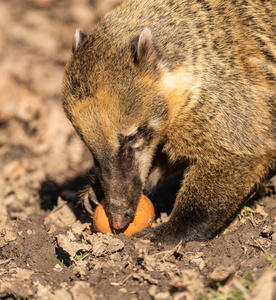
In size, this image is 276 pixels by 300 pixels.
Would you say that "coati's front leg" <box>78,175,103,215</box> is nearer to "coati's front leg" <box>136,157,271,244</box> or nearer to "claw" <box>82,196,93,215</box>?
"claw" <box>82,196,93,215</box>

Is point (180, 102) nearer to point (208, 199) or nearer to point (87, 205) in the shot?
point (208, 199)

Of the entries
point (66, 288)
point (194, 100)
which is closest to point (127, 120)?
point (194, 100)

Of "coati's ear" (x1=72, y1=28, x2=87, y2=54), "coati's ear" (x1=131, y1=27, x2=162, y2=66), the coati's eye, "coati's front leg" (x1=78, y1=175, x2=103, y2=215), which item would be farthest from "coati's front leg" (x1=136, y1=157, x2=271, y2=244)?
"coati's ear" (x1=72, y1=28, x2=87, y2=54)

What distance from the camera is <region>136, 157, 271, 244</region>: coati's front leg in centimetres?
460

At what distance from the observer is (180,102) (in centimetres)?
452

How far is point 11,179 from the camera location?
23.1ft

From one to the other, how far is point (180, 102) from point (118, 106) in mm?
720

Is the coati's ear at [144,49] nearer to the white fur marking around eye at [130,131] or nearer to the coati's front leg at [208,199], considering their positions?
the white fur marking around eye at [130,131]

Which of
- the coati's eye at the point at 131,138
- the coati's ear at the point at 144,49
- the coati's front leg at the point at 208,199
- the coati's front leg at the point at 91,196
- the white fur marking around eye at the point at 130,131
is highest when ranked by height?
the coati's ear at the point at 144,49

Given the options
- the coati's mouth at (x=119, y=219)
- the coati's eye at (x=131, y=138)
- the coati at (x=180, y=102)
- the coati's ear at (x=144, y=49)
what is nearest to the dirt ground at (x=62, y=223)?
the coati's mouth at (x=119, y=219)

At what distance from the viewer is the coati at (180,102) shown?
4.24 metres

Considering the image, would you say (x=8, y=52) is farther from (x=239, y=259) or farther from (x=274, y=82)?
(x=239, y=259)

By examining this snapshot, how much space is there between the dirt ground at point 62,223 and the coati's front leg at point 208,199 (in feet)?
0.55

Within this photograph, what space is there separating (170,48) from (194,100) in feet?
1.89
